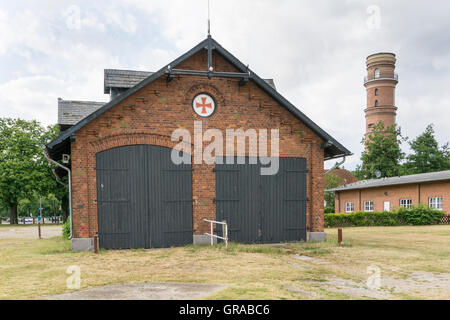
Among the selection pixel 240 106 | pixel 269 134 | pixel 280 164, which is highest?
pixel 240 106

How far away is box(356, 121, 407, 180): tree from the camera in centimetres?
4453

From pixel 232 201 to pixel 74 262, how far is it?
215 inches

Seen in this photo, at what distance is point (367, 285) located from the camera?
692cm

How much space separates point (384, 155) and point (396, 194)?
47.9 ft

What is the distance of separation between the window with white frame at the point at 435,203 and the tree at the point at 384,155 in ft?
52.7

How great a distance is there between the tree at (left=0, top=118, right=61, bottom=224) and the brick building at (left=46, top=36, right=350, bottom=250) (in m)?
25.7

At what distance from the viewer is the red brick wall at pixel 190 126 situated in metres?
11.6

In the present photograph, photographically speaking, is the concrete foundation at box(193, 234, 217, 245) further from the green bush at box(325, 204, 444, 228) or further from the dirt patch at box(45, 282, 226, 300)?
the green bush at box(325, 204, 444, 228)

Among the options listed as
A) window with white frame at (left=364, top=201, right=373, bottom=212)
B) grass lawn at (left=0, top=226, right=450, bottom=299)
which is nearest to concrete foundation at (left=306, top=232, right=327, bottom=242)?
grass lawn at (left=0, top=226, right=450, bottom=299)

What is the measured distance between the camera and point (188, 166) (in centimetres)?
1249

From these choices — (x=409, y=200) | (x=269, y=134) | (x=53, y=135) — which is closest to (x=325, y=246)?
(x=269, y=134)

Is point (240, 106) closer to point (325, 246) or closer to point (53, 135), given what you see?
point (325, 246)

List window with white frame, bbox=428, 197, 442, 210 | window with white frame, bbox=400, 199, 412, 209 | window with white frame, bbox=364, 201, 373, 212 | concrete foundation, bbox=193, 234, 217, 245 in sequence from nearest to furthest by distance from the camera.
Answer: concrete foundation, bbox=193, 234, 217, 245
window with white frame, bbox=428, 197, 442, 210
window with white frame, bbox=400, 199, 412, 209
window with white frame, bbox=364, 201, 373, 212

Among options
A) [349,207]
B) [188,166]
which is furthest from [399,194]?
[188,166]
